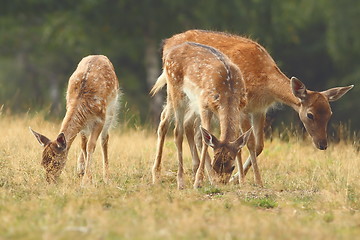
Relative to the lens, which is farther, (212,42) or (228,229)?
(212,42)

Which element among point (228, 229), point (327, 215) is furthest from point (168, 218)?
point (327, 215)

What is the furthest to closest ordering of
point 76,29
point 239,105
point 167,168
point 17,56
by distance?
point 17,56
point 76,29
point 167,168
point 239,105

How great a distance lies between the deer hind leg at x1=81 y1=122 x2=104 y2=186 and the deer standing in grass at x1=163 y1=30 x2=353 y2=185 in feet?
5.97

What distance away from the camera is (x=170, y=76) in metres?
12.2

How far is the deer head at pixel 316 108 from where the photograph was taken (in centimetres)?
1262

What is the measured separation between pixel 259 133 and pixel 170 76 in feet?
6.44

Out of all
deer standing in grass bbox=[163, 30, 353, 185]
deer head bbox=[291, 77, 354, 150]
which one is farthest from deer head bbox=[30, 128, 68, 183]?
deer head bbox=[291, 77, 354, 150]

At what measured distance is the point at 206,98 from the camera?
37.7 feet

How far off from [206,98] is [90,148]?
1834 millimetres

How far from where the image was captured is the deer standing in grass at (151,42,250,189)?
11.0m

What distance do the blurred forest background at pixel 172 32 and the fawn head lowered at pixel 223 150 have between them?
14078 millimetres

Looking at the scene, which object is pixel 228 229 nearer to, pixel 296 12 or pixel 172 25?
pixel 172 25

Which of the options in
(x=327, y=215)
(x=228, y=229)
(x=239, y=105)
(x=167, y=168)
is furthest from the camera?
(x=167, y=168)

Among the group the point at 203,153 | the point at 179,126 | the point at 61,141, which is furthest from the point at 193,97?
the point at 61,141
